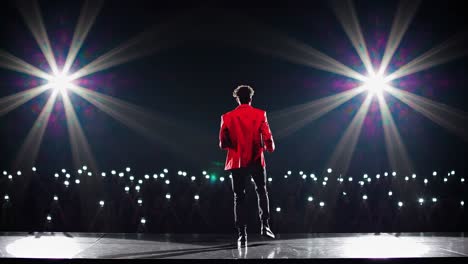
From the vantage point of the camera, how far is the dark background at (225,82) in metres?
13.3

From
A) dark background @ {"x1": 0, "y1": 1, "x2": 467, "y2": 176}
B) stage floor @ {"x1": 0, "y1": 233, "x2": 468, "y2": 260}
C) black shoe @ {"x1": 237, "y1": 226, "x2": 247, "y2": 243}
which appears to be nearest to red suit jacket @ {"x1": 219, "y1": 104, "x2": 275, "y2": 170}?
black shoe @ {"x1": 237, "y1": 226, "x2": 247, "y2": 243}

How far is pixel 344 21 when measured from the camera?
1355 cm

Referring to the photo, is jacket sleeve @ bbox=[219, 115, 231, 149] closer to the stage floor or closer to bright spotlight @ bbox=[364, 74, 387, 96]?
the stage floor

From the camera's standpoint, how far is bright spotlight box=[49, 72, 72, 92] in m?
13.2

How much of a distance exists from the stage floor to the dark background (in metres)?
8.98

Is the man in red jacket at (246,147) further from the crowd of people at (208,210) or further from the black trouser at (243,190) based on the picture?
the crowd of people at (208,210)

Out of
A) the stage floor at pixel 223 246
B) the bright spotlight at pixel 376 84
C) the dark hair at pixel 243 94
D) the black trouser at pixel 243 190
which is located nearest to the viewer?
the stage floor at pixel 223 246

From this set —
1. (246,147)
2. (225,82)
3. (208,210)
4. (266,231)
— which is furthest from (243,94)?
(225,82)

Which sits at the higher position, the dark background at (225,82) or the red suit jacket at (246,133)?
the dark background at (225,82)

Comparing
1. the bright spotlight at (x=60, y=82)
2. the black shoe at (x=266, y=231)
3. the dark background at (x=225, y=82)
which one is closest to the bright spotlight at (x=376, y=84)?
the dark background at (x=225, y=82)

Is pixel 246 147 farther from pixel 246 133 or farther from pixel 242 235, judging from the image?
pixel 242 235

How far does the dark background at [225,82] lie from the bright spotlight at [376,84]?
0.46m

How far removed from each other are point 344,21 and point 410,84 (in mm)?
2811

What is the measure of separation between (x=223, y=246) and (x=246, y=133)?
3.66 ft
